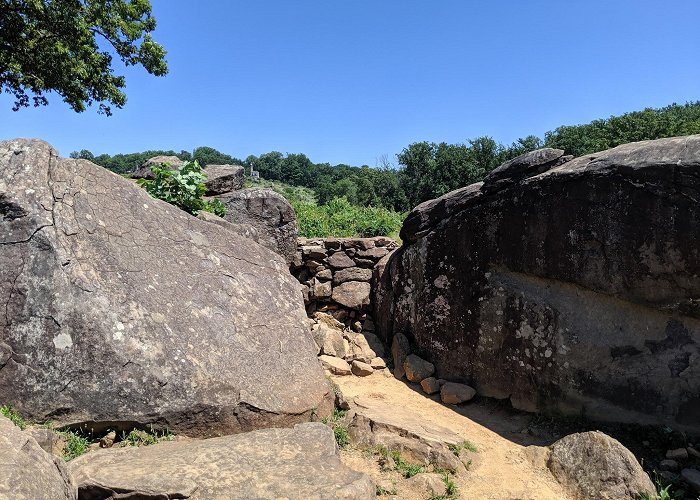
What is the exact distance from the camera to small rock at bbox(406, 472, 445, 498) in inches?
160

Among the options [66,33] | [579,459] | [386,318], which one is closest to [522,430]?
[579,459]

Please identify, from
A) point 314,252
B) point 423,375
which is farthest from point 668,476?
point 314,252

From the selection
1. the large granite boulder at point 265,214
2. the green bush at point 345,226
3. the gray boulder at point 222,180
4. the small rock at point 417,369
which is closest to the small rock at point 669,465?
A: the small rock at point 417,369

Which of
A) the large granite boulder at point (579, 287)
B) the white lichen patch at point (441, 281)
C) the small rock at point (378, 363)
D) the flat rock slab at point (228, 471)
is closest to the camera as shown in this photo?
the flat rock slab at point (228, 471)

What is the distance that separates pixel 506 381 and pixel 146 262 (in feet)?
13.5

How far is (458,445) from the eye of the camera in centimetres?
491

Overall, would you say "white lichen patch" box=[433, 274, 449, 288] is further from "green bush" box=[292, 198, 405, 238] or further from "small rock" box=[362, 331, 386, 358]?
"green bush" box=[292, 198, 405, 238]

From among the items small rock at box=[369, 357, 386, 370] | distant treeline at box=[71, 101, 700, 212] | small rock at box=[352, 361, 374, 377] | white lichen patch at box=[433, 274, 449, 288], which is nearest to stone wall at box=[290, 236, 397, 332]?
small rock at box=[369, 357, 386, 370]

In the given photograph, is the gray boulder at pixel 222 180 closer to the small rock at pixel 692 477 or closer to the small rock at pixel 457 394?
the small rock at pixel 457 394

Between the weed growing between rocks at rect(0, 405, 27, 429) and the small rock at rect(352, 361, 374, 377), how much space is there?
4.18m

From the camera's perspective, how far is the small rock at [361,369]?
6977 mm

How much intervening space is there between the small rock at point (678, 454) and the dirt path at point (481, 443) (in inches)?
45.1

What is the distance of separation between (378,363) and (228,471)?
171 inches

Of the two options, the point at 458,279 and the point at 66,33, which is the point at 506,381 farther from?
the point at 66,33
